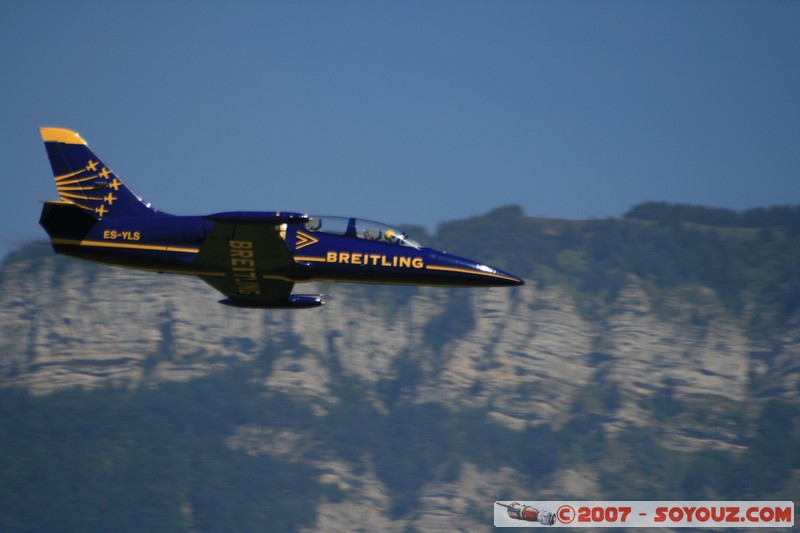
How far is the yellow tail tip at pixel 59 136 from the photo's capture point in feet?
141

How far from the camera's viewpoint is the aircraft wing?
122 ft

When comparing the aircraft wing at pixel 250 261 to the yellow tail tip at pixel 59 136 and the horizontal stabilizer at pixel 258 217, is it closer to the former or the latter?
the horizontal stabilizer at pixel 258 217

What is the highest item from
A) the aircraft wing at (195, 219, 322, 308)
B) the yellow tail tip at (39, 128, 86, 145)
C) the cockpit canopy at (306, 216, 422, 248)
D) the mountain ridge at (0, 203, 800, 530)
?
the yellow tail tip at (39, 128, 86, 145)

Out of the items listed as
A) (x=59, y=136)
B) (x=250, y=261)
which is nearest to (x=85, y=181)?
(x=59, y=136)

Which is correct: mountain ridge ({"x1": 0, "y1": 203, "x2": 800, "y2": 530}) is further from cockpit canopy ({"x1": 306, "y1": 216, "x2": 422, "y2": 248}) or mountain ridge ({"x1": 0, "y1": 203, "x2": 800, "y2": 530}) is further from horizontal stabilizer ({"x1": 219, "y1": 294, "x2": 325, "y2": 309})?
cockpit canopy ({"x1": 306, "y1": 216, "x2": 422, "y2": 248})

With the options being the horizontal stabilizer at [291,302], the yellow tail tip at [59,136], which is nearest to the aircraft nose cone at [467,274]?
the horizontal stabilizer at [291,302]

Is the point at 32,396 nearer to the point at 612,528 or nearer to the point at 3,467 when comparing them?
the point at 3,467

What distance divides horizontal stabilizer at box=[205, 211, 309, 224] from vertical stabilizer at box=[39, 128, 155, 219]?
652 cm

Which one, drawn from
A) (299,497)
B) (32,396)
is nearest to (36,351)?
(32,396)

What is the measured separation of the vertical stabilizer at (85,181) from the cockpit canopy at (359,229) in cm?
693

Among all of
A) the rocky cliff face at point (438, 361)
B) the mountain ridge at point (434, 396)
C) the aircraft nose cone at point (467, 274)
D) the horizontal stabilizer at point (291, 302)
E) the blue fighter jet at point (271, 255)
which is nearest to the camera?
the blue fighter jet at point (271, 255)

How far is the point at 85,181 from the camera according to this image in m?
42.5

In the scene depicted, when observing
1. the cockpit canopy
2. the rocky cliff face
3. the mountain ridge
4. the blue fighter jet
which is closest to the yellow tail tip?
the blue fighter jet

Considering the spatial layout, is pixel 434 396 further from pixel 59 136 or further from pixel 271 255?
pixel 271 255
